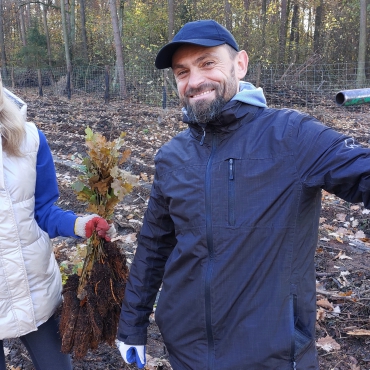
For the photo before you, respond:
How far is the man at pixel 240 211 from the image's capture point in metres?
1.66

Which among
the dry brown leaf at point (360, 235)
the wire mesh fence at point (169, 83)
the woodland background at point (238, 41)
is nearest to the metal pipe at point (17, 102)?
the dry brown leaf at point (360, 235)

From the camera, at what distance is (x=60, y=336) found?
7.75 ft

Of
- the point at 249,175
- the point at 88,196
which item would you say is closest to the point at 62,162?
the point at 88,196

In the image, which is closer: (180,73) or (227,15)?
(180,73)

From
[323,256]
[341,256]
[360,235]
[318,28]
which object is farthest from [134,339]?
[318,28]

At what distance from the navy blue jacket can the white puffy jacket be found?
794 mm

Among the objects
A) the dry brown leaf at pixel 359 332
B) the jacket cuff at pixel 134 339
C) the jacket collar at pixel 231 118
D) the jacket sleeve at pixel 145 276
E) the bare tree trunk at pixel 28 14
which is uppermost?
the bare tree trunk at pixel 28 14

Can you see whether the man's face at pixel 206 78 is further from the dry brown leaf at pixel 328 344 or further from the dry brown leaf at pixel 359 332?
the dry brown leaf at pixel 359 332

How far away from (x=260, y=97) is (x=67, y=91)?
65.2 ft

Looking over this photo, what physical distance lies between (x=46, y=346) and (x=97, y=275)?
0.47 meters

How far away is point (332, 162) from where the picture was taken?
1.58 meters

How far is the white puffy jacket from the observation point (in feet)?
6.77

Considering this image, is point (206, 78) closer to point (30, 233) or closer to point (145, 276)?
point (145, 276)

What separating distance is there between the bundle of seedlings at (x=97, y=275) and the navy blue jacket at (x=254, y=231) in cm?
67
